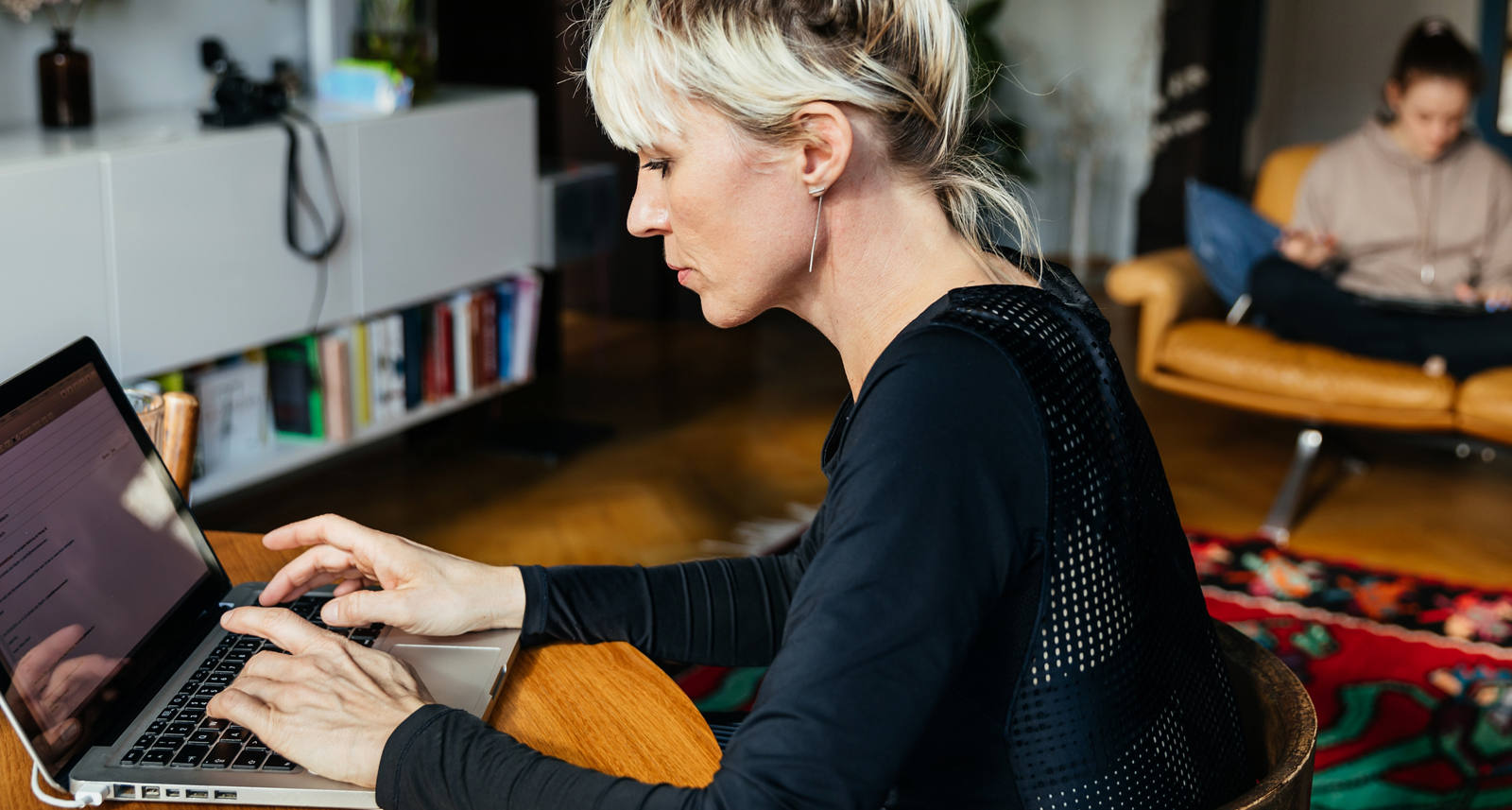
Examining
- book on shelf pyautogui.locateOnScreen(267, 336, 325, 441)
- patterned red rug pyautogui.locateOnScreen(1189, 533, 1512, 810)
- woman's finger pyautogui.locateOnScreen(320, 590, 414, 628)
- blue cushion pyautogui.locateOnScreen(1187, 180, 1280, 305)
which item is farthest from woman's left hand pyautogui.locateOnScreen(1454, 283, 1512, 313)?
woman's finger pyautogui.locateOnScreen(320, 590, 414, 628)

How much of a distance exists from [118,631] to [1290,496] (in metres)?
3.19

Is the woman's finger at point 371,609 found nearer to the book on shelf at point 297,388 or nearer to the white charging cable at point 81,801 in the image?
the white charging cable at point 81,801

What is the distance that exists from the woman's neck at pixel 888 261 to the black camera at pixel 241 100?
7.23 ft

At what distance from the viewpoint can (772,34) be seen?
101cm

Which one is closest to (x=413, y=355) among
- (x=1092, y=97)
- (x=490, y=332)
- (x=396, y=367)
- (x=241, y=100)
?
(x=396, y=367)

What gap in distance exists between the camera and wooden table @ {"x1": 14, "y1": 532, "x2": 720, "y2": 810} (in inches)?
38.8

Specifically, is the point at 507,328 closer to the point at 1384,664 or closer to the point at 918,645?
the point at 1384,664

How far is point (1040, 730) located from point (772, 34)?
1.68ft

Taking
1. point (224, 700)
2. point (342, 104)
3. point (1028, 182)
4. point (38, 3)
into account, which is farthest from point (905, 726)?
point (1028, 182)

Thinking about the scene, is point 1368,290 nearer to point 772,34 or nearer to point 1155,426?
point 1155,426

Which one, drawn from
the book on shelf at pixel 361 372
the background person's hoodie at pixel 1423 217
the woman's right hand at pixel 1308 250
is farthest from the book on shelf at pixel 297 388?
the background person's hoodie at pixel 1423 217

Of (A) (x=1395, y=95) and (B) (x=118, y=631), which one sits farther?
(A) (x=1395, y=95)

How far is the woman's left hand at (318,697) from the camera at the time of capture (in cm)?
93

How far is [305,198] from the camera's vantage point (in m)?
3.10
